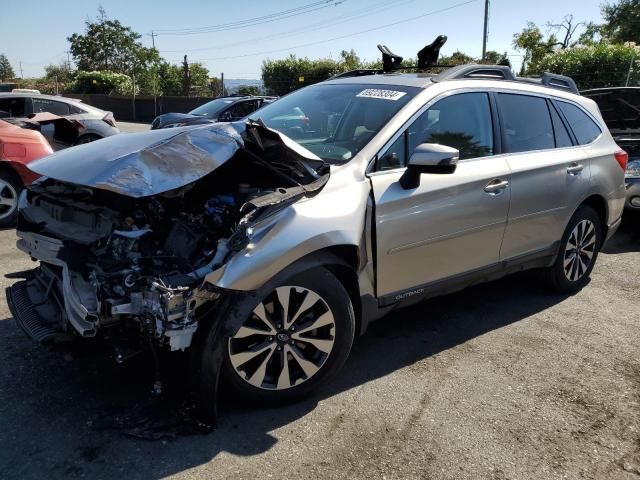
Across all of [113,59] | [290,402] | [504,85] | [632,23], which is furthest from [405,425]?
[113,59]

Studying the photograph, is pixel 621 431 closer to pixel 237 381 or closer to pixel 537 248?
pixel 537 248

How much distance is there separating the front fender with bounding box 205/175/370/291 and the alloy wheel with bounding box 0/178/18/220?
5152 mm

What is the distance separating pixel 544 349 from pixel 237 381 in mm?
2368

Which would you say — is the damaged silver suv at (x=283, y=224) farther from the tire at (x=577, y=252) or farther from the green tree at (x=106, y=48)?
the green tree at (x=106, y=48)

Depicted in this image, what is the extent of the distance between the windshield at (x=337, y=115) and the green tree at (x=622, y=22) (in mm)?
45724

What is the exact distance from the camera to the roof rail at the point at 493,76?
4010 mm

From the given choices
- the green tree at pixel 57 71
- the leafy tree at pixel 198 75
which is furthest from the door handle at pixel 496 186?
the green tree at pixel 57 71

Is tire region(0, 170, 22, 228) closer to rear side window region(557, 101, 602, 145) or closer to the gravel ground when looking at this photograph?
the gravel ground

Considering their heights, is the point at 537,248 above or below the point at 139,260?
below

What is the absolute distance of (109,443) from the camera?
2719 mm

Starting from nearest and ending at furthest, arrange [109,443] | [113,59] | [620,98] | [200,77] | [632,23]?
[109,443]
[620,98]
[632,23]
[200,77]
[113,59]

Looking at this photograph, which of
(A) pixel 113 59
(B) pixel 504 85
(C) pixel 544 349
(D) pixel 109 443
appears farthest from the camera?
(A) pixel 113 59

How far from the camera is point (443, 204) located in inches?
140

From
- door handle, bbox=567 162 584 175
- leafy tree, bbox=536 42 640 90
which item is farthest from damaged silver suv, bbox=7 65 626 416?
leafy tree, bbox=536 42 640 90
